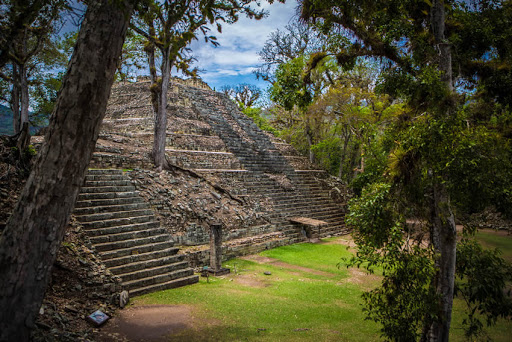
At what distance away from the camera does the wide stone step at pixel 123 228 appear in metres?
7.36

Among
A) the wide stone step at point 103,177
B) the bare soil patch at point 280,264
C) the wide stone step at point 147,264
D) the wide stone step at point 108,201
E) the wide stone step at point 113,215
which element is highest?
the wide stone step at point 103,177

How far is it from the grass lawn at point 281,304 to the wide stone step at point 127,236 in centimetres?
167

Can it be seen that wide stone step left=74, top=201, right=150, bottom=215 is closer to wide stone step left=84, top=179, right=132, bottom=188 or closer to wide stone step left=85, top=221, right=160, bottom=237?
wide stone step left=85, top=221, right=160, bottom=237

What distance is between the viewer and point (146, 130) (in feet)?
55.2

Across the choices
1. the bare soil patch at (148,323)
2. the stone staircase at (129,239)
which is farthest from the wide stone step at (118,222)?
the bare soil patch at (148,323)

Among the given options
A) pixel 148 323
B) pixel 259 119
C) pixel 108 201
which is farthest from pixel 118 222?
pixel 259 119

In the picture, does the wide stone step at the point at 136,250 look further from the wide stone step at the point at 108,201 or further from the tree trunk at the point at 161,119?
the tree trunk at the point at 161,119

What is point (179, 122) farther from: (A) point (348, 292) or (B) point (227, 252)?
(A) point (348, 292)

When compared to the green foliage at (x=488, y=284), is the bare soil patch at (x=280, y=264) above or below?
below

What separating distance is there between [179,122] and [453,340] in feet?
50.5

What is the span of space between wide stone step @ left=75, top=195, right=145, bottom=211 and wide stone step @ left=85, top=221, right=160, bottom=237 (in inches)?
36.8

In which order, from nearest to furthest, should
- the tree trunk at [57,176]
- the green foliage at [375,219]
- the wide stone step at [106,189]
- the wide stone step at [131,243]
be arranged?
the tree trunk at [57,176] → the green foliage at [375,219] → the wide stone step at [131,243] → the wide stone step at [106,189]

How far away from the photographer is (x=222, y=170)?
14.1 meters

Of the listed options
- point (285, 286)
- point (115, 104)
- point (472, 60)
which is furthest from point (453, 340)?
point (115, 104)
